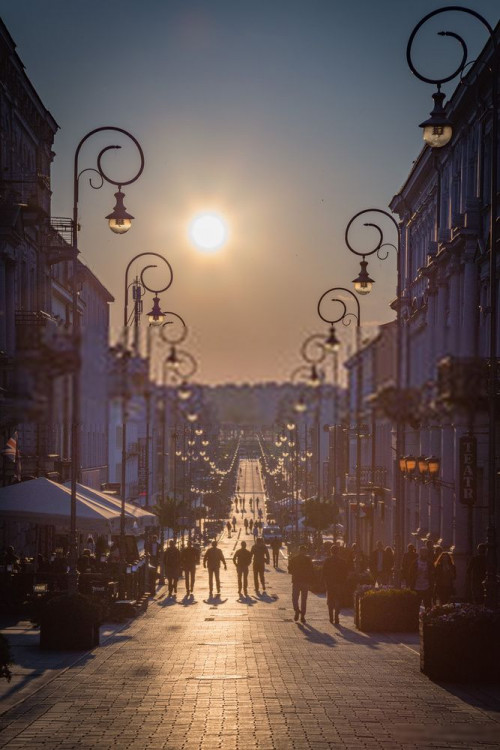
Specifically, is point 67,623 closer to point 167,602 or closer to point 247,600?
point 167,602

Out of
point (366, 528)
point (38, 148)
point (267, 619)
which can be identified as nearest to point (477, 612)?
point (267, 619)

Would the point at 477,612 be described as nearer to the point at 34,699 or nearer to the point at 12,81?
the point at 34,699

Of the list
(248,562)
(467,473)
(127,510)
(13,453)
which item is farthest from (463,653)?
(13,453)

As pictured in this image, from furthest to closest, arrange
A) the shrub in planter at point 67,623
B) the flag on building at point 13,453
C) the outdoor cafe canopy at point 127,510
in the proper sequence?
the flag on building at point 13,453
the outdoor cafe canopy at point 127,510
the shrub in planter at point 67,623

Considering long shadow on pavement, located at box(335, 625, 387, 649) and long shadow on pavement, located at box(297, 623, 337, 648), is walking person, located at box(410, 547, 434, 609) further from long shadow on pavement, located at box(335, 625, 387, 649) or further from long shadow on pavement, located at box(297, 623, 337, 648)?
long shadow on pavement, located at box(297, 623, 337, 648)

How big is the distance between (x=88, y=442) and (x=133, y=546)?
2155 centimetres

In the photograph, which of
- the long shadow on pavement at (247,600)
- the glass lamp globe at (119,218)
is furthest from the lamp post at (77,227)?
→ the long shadow on pavement at (247,600)

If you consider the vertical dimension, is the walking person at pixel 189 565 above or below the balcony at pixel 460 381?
below

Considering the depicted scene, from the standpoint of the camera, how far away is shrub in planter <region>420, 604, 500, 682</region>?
19.9 metres

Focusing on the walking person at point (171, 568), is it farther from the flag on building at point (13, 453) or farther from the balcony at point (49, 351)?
the balcony at point (49, 351)

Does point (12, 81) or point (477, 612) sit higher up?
point (12, 81)

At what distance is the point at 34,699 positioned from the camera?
1791cm

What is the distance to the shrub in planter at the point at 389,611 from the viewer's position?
90.3 ft

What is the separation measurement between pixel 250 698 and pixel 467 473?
60.7ft
